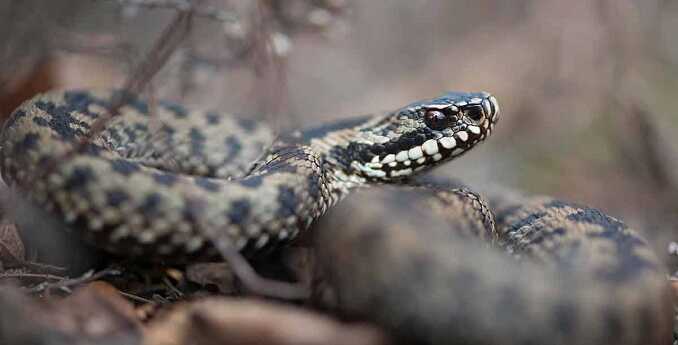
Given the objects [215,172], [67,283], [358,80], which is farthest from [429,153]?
[358,80]

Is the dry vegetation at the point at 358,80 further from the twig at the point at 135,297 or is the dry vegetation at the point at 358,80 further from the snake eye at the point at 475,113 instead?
the snake eye at the point at 475,113

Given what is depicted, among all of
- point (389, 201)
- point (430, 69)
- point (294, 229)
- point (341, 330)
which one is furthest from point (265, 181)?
point (430, 69)

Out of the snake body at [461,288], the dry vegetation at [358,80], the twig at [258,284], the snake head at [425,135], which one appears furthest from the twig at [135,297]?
the snake head at [425,135]

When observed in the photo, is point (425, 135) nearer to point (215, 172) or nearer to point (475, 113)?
point (475, 113)

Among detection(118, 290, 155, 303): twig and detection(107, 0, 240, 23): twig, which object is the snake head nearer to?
detection(107, 0, 240, 23): twig

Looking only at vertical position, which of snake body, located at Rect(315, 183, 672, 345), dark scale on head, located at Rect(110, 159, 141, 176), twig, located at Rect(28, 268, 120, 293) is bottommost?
twig, located at Rect(28, 268, 120, 293)

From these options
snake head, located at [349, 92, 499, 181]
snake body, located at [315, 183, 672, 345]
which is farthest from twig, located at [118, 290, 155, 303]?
snake head, located at [349, 92, 499, 181]

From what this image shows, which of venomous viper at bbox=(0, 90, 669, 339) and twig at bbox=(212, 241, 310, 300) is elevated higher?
venomous viper at bbox=(0, 90, 669, 339)

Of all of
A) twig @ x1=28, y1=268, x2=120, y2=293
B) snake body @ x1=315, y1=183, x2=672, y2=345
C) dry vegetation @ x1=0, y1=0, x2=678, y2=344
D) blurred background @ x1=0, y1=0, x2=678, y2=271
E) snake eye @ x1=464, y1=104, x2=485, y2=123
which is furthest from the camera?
blurred background @ x1=0, y1=0, x2=678, y2=271
